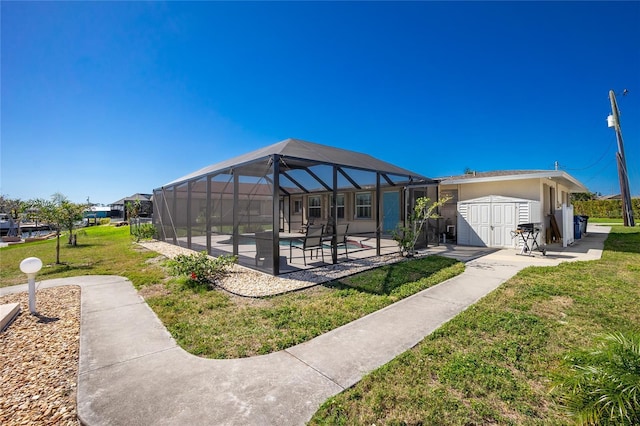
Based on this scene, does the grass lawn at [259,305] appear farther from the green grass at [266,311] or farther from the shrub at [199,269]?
the shrub at [199,269]

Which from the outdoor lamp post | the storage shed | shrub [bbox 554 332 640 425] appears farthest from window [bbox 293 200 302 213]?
shrub [bbox 554 332 640 425]

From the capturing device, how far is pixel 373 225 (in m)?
14.2

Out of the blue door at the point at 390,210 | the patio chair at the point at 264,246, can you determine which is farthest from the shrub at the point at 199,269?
the blue door at the point at 390,210

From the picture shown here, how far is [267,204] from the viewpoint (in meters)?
6.40

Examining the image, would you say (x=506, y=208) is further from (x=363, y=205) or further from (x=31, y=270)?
(x=31, y=270)

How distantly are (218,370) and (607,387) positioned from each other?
114 inches

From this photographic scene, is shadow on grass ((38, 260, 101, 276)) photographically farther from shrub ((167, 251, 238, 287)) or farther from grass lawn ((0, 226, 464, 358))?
shrub ((167, 251, 238, 287))

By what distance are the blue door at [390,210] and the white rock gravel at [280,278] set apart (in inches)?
248

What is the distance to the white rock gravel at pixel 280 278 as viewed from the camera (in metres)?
4.99

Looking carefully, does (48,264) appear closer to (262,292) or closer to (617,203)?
(262,292)

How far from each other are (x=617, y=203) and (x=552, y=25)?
3101cm

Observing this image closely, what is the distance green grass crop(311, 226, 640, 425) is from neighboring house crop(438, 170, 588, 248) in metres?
5.55

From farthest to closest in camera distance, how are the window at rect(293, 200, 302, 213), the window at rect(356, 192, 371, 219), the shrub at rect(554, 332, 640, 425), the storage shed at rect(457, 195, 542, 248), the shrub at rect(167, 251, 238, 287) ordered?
the window at rect(293, 200, 302, 213) < the window at rect(356, 192, 371, 219) < the storage shed at rect(457, 195, 542, 248) < the shrub at rect(167, 251, 238, 287) < the shrub at rect(554, 332, 640, 425)

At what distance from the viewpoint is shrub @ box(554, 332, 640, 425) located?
61.6 inches
